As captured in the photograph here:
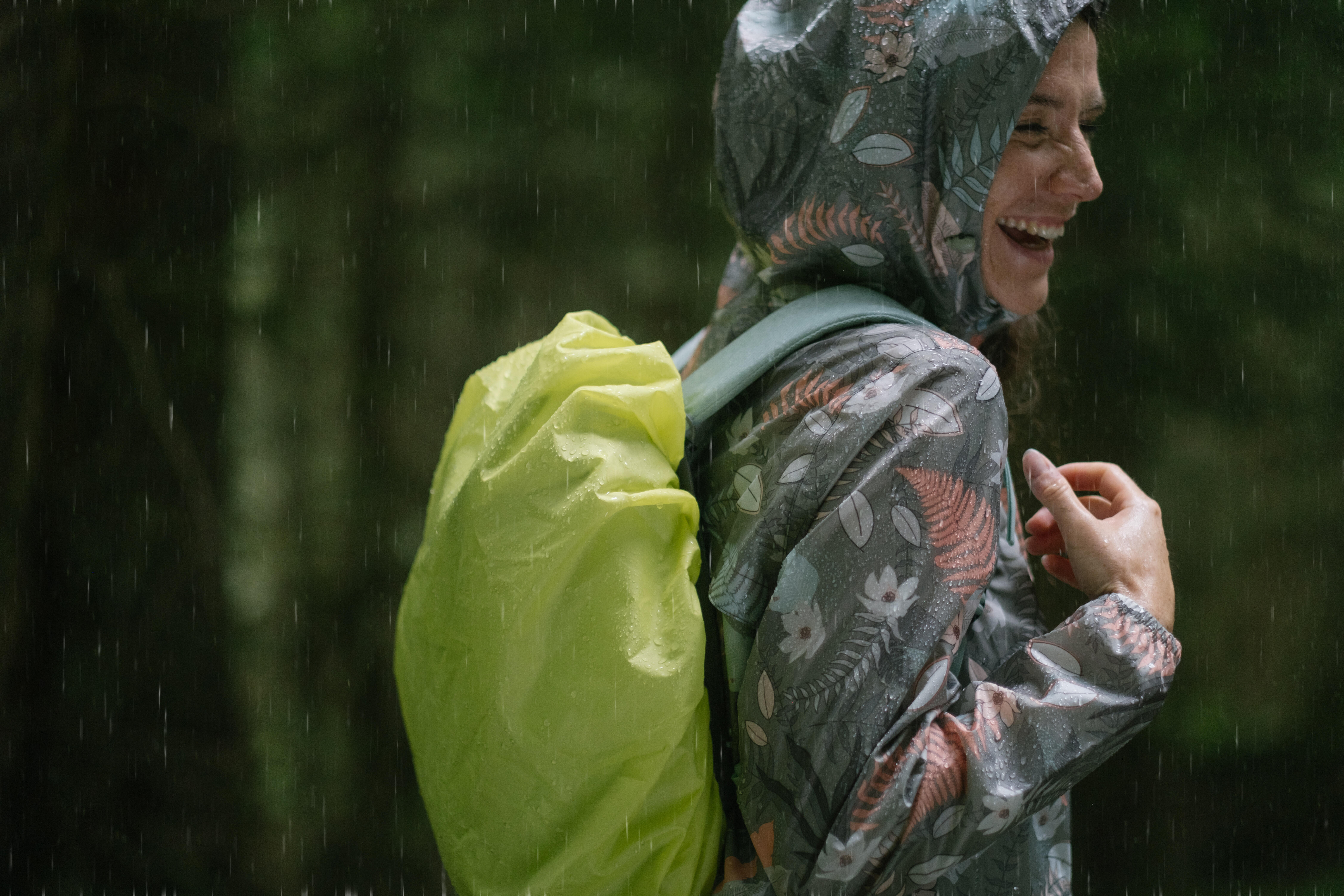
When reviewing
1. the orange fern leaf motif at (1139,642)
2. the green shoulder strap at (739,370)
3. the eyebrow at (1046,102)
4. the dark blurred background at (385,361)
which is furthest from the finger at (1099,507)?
the dark blurred background at (385,361)

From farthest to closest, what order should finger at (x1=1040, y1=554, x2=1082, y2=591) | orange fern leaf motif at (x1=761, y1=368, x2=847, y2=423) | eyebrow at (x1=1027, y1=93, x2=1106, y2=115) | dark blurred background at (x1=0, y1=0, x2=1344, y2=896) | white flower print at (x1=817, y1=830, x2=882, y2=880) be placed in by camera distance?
1. dark blurred background at (x1=0, y1=0, x2=1344, y2=896)
2. finger at (x1=1040, y1=554, x2=1082, y2=591)
3. eyebrow at (x1=1027, y1=93, x2=1106, y2=115)
4. orange fern leaf motif at (x1=761, y1=368, x2=847, y2=423)
5. white flower print at (x1=817, y1=830, x2=882, y2=880)

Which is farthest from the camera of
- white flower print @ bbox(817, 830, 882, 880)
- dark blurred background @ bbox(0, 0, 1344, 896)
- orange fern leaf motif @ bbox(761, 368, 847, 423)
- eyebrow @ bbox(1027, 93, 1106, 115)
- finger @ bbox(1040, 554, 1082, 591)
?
dark blurred background @ bbox(0, 0, 1344, 896)

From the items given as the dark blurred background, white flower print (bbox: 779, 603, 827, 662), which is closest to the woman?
white flower print (bbox: 779, 603, 827, 662)

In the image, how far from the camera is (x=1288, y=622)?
2113mm

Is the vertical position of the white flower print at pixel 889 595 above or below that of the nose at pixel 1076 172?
below

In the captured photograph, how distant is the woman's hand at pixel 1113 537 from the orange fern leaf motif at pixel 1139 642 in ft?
0.10

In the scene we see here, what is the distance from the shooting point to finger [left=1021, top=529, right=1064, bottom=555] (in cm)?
114

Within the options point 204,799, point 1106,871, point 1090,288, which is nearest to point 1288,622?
point 1106,871

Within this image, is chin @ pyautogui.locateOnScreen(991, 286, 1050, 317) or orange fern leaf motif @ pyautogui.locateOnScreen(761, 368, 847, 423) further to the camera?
chin @ pyautogui.locateOnScreen(991, 286, 1050, 317)

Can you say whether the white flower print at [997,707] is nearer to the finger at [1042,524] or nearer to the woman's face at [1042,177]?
the finger at [1042,524]

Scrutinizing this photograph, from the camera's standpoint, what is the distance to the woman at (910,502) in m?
0.83

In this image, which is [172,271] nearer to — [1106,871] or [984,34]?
[984,34]

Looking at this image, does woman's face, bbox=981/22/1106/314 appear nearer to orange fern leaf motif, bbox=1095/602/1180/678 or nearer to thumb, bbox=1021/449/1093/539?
thumb, bbox=1021/449/1093/539

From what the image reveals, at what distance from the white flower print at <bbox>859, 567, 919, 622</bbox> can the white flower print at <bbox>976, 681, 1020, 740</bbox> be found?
0.36ft
